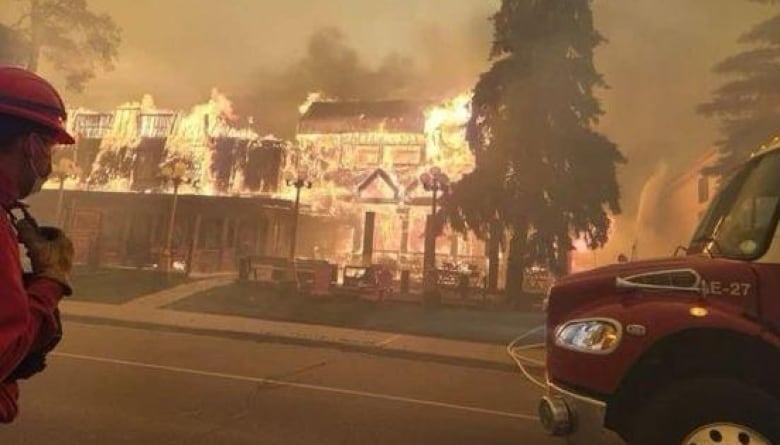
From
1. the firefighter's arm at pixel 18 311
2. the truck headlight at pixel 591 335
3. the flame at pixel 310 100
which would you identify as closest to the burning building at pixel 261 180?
the flame at pixel 310 100

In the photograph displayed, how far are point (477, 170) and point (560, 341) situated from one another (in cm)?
1484

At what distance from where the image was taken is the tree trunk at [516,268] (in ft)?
53.5

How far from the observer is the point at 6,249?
45.8 inches

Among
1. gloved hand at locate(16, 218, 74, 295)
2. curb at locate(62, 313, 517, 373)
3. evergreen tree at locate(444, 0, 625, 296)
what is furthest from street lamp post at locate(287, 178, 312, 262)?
gloved hand at locate(16, 218, 74, 295)

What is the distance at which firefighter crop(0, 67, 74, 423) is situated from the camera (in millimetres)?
1260

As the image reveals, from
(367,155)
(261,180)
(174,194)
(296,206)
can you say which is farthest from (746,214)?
(367,155)

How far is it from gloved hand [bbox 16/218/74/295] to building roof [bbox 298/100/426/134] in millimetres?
23567

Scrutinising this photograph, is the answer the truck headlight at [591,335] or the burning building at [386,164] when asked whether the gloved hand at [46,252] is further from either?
the burning building at [386,164]

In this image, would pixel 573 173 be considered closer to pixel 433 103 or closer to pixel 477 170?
pixel 477 170

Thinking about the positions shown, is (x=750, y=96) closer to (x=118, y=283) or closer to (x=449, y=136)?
(x=449, y=136)

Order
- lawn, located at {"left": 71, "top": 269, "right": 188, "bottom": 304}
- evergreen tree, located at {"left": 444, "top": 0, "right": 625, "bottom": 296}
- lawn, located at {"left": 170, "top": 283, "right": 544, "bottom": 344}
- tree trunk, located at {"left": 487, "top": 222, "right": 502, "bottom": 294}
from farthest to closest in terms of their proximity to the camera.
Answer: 1. tree trunk, located at {"left": 487, "top": 222, "right": 502, "bottom": 294}
2. evergreen tree, located at {"left": 444, "top": 0, "right": 625, "bottom": 296}
3. lawn, located at {"left": 71, "top": 269, "right": 188, "bottom": 304}
4. lawn, located at {"left": 170, "top": 283, "right": 544, "bottom": 344}

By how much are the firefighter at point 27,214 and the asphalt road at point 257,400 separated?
10.4ft

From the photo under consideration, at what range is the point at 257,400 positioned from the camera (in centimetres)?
561

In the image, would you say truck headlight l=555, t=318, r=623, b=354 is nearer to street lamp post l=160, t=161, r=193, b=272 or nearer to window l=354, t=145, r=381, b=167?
street lamp post l=160, t=161, r=193, b=272
